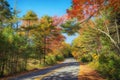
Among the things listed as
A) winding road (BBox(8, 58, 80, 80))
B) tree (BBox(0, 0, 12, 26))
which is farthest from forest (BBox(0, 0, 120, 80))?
winding road (BBox(8, 58, 80, 80))

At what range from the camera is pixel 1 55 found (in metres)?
22.5

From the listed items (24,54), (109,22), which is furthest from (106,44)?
(24,54)

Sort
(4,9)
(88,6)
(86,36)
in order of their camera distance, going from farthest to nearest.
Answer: (86,36)
(4,9)
(88,6)

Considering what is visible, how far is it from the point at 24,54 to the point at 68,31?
8.50 m

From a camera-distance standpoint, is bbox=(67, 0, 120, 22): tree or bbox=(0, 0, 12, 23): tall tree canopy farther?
bbox=(0, 0, 12, 23): tall tree canopy

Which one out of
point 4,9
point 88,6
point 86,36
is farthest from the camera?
point 86,36

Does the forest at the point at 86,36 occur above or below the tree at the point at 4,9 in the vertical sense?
below

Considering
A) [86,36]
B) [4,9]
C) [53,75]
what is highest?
[4,9]

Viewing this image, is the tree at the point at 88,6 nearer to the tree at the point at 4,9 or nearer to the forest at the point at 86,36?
the forest at the point at 86,36

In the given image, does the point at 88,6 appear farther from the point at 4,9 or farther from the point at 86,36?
the point at 86,36

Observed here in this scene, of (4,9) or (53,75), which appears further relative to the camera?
(4,9)

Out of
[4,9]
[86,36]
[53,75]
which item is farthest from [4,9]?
[86,36]

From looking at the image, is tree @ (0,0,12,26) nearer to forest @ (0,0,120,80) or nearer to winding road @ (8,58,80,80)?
forest @ (0,0,120,80)

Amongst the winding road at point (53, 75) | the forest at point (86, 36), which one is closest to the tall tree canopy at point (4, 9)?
the forest at point (86, 36)
